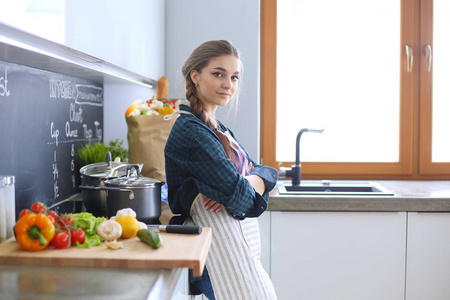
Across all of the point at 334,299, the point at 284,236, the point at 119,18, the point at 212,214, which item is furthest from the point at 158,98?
the point at 334,299

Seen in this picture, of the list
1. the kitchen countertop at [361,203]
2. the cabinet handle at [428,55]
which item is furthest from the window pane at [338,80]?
the kitchen countertop at [361,203]

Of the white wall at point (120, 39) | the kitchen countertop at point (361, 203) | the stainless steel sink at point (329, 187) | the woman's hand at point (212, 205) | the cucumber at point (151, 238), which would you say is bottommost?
the kitchen countertop at point (361, 203)

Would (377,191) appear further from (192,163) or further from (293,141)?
(192,163)

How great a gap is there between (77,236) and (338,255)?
1465mm

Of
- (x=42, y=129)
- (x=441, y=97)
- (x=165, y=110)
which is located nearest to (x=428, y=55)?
(x=441, y=97)

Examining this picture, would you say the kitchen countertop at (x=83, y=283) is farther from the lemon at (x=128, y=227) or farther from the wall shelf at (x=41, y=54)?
the wall shelf at (x=41, y=54)

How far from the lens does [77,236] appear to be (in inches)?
49.1

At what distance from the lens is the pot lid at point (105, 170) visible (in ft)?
6.33

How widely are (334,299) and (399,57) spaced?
1430mm

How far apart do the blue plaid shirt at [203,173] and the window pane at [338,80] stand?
145cm

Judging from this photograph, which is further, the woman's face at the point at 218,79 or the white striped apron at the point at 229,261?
the woman's face at the point at 218,79

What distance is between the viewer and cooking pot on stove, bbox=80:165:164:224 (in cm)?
172

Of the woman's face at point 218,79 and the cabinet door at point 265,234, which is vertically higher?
the woman's face at point 218,79

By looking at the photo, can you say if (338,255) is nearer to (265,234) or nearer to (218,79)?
(265,234)
